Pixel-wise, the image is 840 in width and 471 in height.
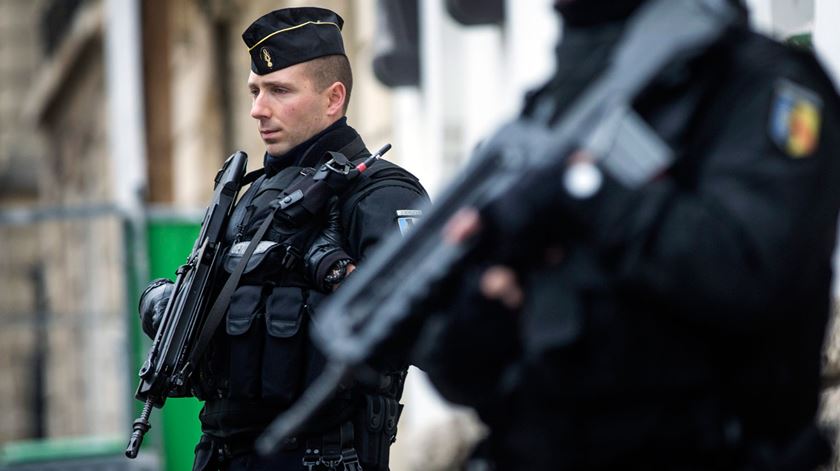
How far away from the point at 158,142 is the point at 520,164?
13473mm

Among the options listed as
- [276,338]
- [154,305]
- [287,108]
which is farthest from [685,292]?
[154,305]

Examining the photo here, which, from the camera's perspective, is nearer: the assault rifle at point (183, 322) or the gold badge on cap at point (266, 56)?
the assault rifle at point (183, 322)

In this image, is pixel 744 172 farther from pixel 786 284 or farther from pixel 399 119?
pixel 399 119

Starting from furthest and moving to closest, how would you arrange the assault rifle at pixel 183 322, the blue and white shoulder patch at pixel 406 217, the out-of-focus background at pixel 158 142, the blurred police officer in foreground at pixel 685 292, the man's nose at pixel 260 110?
the out-of-focus background at pixel 158 142 < the man's nose at pixel 260 110 < the assault rifle at pixel 183 322 < the blue and white shoulder patch at pixel 406 217 < the blurred police officer in foreground at pixel 685 292

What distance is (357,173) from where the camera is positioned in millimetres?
4051

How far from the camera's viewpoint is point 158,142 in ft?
51.2

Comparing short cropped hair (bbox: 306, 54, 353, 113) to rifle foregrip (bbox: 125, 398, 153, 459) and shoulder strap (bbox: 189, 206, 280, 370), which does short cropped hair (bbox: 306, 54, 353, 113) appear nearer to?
shoulder strap (bbox: 189, 206, 280, 370)

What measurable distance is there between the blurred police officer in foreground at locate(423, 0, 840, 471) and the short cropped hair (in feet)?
6.26

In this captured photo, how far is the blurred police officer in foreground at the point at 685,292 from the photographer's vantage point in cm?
226

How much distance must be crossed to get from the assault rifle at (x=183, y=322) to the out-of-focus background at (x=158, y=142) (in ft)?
3.99

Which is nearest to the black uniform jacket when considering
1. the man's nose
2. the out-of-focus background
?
the man's nose

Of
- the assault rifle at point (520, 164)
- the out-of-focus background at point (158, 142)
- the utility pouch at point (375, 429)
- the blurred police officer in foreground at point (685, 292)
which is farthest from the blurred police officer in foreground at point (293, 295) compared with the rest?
the blurred police officer in foreground at point (685, 292)

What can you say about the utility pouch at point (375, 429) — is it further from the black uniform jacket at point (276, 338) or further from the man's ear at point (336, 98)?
the man's ear at point (336, 98)

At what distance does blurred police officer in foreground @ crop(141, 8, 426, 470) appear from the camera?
3.96 meters
